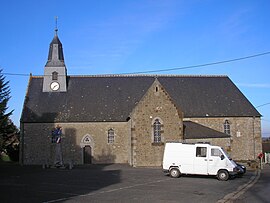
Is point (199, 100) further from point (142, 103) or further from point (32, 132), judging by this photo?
point (32, 132)

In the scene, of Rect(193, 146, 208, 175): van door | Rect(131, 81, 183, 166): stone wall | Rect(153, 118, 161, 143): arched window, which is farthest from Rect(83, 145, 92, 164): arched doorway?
Rect(193, 146, 208, 175): van door

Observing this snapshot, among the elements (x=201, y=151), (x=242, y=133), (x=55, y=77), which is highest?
(x=55, y=77)

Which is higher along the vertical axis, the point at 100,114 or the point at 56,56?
the point at 56,56

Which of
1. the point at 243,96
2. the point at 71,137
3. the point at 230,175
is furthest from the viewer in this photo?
the point at 243,96

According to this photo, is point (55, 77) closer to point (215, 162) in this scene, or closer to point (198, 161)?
point (198, 161)

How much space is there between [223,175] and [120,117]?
17470 mm

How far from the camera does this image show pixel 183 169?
72.1 feet

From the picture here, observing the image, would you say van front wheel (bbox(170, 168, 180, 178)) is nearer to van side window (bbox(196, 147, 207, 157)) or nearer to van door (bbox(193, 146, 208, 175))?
van door (bbox(193, 146, 208, 175))

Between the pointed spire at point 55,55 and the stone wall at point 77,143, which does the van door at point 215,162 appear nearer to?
the stone wall at point 77,143

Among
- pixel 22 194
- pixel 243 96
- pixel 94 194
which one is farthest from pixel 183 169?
pixel 243 96

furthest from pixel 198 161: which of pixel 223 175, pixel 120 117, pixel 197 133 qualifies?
pixel 120 117

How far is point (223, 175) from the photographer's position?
2094 centimetres

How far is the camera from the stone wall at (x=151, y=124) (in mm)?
31391

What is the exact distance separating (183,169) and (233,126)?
60.8ft
